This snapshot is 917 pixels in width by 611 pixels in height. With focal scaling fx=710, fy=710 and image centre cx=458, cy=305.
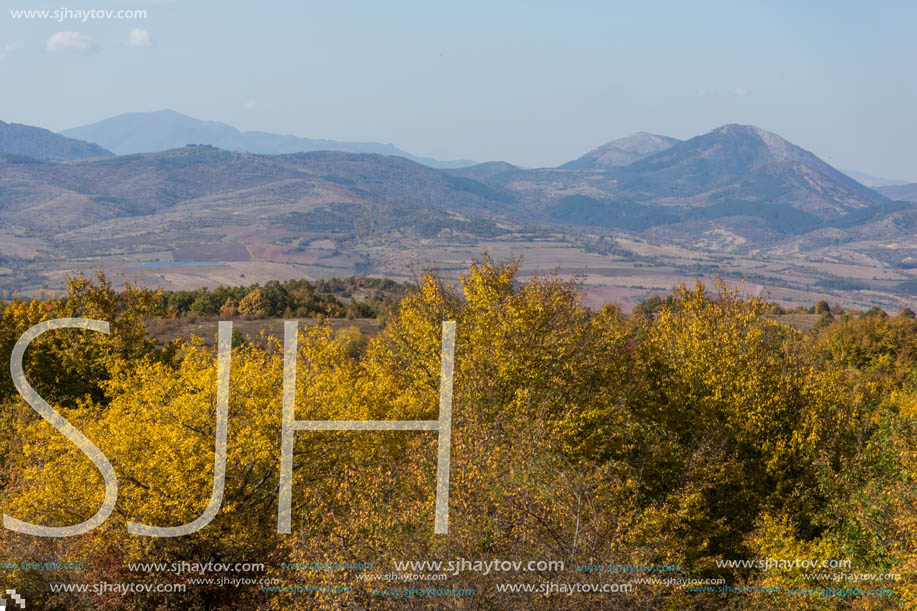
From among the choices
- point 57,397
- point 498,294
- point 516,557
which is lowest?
point 57,397

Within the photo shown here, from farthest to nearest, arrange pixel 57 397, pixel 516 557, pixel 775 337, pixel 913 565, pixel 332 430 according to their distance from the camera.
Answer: pixel 775 337 < pixel 57 397 < pixel 332 430 < pixel 913 565 < pixel 516 557

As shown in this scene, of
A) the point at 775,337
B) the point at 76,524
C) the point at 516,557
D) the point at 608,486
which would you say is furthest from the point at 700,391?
the point at 76,524

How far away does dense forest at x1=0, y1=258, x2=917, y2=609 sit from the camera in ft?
48.9

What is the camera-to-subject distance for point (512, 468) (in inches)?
632

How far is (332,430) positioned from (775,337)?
2618 centimetres

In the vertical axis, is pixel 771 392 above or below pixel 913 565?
above

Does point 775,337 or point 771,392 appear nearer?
point 771,392

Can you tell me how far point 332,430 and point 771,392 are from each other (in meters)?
16.0

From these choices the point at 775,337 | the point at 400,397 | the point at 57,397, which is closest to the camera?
the point at 400,397

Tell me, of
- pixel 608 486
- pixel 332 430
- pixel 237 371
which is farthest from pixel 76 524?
pixel 608 486

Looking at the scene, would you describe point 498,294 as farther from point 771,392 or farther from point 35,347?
point 35,347

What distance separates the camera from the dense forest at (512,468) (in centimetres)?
1489

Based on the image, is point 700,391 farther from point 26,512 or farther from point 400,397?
point 26,512

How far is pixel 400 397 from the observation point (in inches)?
986
